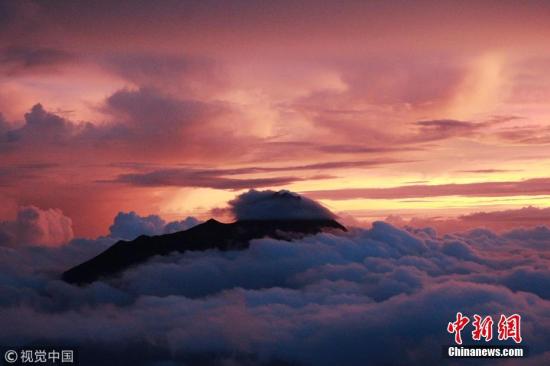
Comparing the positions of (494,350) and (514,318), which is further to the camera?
(494,350)

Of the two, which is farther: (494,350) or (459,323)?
(494,350)

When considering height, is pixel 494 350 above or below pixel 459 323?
below

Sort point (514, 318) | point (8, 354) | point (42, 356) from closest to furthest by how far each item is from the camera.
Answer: point (42, 356)
point (8, 354)
point (514, 318)

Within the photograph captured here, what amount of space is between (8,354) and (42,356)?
16366 mm

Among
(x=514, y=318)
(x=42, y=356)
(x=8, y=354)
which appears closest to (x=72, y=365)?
(x=8, y=354)

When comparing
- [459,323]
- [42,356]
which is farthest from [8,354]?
[459,323]

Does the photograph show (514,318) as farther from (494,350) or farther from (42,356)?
(42,356)

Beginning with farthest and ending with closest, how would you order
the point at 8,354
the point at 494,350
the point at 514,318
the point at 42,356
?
the point at 494,350, the point at 514,318, the point at 8,354, the point at 42,356

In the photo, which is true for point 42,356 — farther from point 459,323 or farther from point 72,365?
point 459,323

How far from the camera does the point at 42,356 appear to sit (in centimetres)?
12006

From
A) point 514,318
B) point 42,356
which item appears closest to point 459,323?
point 514,318

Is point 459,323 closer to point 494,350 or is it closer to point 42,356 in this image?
point 494,350

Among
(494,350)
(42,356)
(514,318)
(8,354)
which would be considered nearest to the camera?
(42,356)

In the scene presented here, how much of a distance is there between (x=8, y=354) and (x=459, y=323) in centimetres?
10724
